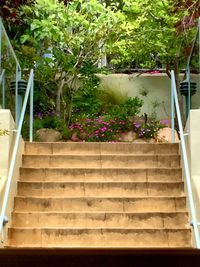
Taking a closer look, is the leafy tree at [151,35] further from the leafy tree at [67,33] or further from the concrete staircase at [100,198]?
the concrete staircase at [100,198]

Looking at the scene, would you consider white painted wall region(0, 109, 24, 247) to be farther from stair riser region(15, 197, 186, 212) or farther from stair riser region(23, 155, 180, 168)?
stair riser region(23, 155, 180, 168)

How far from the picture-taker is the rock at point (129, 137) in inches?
372

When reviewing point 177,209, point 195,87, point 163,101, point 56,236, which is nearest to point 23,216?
point 56,236

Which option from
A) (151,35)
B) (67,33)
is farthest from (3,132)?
(151,35)

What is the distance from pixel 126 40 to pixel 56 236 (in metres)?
5.93

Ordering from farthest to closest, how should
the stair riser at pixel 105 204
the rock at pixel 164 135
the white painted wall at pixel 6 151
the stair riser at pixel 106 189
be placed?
1. the rock at pixel 164 135
2. the stair riser at pixel 106 189
3. the stair riser at pixel 105 204
4. the white painted wall at pixel 6 151

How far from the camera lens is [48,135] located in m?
9.27

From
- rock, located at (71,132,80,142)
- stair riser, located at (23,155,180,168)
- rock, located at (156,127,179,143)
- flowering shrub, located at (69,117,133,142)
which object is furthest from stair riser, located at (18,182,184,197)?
rock, located at (156,127,179,143)

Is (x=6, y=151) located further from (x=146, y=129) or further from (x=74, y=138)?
(x=146, y=129)

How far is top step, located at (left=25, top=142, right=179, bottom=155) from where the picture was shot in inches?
257

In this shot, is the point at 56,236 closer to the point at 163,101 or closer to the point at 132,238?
the point at 132,238

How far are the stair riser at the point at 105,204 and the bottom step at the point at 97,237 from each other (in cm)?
45

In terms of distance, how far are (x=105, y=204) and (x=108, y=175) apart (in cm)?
55

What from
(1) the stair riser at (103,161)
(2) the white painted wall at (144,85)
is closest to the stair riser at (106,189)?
(1) the stair riser at (103,161)
